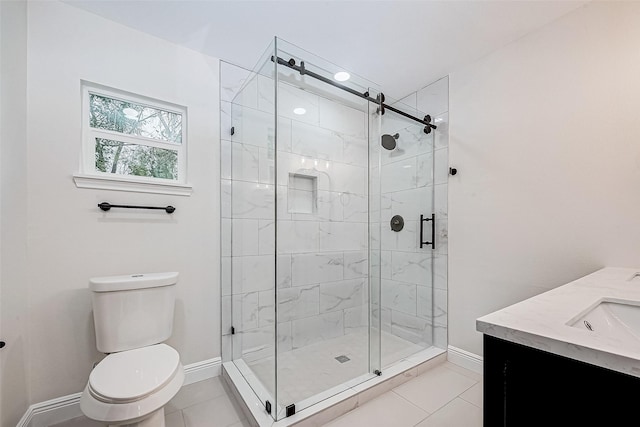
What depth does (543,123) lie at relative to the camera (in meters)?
1.85

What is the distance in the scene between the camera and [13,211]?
1.42 metres

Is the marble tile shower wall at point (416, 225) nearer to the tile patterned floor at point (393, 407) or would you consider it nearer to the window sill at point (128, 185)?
the tile patterned floor at point (393, 407)

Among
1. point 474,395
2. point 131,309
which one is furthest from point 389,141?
point 131,309

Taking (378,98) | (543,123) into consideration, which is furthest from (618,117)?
(378,98)

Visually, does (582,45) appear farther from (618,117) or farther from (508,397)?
(508,397)

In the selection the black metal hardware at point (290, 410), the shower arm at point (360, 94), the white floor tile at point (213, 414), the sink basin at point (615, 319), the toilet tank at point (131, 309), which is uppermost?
the shower arm at point (360, 94)

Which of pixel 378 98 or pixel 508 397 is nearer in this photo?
pixel 508 397

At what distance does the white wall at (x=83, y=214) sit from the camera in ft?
5.22

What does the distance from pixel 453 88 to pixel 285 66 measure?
149 cm

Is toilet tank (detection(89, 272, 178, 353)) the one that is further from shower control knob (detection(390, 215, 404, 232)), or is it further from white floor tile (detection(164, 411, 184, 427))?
shower control knob (detection(390, 215, 404, 232))

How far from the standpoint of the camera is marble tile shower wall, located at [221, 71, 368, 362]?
2004mm

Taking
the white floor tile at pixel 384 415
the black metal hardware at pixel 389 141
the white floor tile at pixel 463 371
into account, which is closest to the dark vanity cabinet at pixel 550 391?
the white floor tile at pixel 384 415

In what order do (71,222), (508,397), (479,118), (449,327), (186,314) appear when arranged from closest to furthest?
1. (508,397)
2. (71,222)
3. (186,314)
4. (479,118)
5. (449,327)

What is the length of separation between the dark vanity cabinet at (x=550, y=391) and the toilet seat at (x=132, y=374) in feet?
4.29
